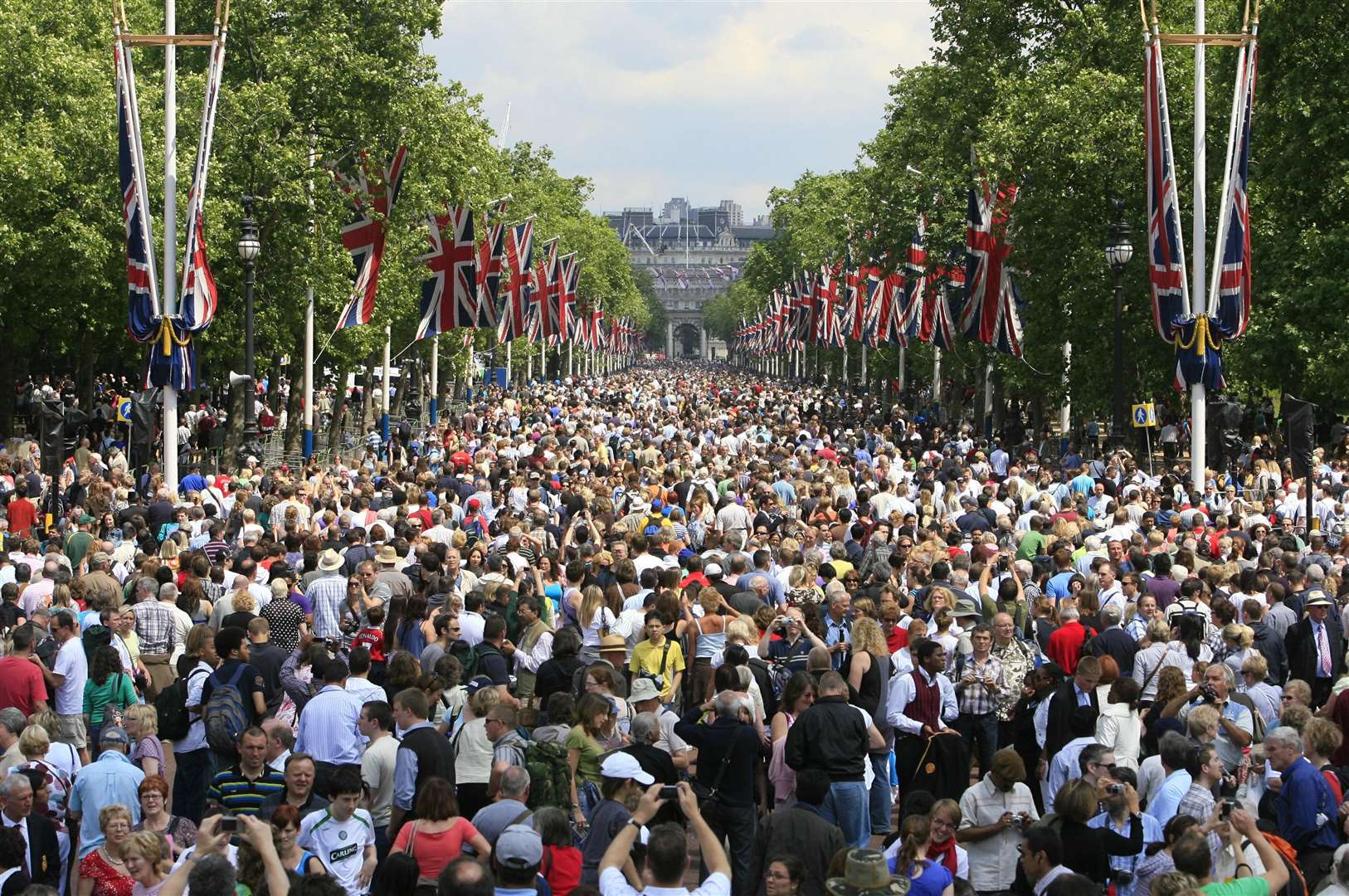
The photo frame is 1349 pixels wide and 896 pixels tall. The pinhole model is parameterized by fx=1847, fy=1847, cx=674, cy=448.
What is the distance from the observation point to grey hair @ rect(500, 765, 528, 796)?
8.77m

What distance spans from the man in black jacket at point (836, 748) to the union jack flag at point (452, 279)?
28.6 meters

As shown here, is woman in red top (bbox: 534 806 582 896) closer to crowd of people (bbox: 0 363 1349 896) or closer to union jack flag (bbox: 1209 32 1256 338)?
crowd of people (bbox: 0 363 1349 896)

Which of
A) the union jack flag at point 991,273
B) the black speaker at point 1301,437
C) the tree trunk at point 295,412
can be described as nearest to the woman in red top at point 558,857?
the black speaker at point 1301,437

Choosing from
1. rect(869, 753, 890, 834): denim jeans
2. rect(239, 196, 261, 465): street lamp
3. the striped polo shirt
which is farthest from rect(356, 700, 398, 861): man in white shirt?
rect(239, 196, 261, 465): street lamp

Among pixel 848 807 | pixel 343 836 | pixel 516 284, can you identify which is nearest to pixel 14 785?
pixel 343 836

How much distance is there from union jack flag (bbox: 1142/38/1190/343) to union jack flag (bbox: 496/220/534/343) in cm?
2585

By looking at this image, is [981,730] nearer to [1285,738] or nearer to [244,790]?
[1285,738]

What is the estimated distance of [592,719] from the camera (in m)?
9.97

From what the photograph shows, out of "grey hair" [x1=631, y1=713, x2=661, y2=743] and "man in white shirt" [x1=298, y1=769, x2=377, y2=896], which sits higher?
"grey hair" [x1=631, y1=713, x2=661, y2=743]

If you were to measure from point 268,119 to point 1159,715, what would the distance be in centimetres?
2892

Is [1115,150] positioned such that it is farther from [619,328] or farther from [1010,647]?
[619,328]

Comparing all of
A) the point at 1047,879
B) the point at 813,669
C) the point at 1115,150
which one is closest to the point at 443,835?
the point at 1047,879

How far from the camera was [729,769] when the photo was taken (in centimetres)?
1018

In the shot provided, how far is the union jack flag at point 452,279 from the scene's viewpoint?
1503 inches
